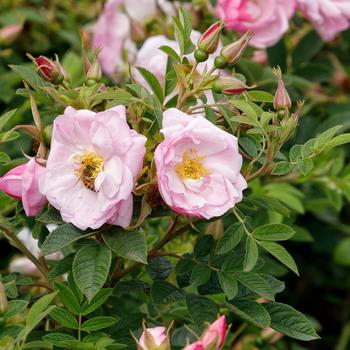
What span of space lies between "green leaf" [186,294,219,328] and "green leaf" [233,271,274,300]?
5 centimetres

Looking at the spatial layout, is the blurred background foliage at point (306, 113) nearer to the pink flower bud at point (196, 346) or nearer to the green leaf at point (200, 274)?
the green leaf at point (200, 274)

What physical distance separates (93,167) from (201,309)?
228 mm

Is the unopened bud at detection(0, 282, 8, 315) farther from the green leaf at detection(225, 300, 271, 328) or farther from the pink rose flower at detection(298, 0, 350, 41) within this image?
the pink rose flower at detection(298, 0, 350, 41)

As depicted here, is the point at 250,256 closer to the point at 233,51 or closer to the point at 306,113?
the point at 233,51

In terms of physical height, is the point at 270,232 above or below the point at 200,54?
below

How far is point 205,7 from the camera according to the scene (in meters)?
2.01

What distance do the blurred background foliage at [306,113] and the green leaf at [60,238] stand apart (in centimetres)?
73

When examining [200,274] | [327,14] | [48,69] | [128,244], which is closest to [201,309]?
[200,274]

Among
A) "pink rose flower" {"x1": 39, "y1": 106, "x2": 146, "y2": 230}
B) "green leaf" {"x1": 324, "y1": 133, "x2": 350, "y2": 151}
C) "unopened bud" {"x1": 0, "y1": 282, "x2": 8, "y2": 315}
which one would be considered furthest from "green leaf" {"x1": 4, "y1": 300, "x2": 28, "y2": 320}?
"green leaf" {"x1": 324, "y1": 133, "x2": 350, "y2": 151}

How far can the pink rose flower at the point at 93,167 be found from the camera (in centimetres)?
112

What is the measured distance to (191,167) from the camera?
3.86 feet

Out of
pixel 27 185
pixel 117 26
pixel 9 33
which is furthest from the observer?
pixel 9 33

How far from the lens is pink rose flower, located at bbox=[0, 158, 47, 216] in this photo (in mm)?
1149

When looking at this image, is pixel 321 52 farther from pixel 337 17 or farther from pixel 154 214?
pixel 154 214
